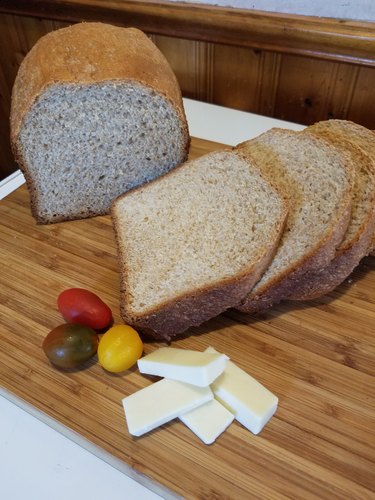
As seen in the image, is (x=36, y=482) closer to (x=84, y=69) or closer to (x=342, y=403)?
(x=342, y=403)

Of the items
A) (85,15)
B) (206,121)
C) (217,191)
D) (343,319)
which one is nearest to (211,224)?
(217,191)

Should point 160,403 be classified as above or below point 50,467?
above

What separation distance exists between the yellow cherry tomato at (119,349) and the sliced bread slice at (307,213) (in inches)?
17.2

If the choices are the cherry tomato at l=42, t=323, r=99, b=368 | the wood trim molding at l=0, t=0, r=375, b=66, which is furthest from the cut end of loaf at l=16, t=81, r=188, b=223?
the wood trim molding at l=0, t=0, r=375, b=66

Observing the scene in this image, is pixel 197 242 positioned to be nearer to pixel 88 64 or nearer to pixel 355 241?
pixel 355 241

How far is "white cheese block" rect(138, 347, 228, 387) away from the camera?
4.69 ft

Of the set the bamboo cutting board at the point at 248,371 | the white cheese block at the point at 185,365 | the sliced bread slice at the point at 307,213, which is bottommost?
the bamboo cutting board at the point at 248,371

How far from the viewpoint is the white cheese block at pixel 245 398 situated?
146cm

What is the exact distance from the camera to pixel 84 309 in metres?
1.74

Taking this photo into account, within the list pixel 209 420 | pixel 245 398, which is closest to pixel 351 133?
pixel 245 398

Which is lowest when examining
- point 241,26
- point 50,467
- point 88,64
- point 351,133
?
point 50,467

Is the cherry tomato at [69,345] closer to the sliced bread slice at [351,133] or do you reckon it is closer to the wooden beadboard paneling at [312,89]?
the sliced bread slice at [351,133]

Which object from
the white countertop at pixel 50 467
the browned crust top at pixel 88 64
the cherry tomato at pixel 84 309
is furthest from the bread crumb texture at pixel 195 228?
the white countertop at pixel 50 467

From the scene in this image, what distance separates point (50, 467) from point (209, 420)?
1.74 ft
